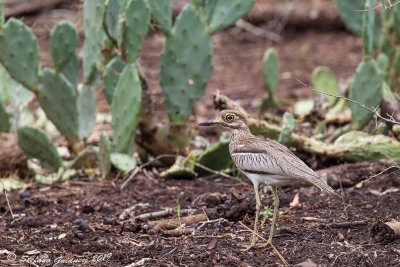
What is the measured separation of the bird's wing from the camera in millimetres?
3760

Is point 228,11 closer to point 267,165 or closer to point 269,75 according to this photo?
point 269,75

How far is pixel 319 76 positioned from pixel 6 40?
385 cm

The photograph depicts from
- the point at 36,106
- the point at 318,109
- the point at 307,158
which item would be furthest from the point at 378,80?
the point at 36,106

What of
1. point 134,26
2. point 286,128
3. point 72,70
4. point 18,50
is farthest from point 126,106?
point 286,128

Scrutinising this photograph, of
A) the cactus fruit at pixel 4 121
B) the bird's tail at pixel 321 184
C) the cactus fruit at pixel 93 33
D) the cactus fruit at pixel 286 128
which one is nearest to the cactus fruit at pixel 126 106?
the cactus fruit at pixel 93 33

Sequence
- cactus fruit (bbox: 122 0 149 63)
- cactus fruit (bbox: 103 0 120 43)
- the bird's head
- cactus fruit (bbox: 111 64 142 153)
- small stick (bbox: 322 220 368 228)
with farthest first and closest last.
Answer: cactus fruit (bbox: 111 64 142 153)
cactus fruit (bbox: 122 0 149 63)
cactus fruit (bbox: 103 0 120 43)
the bird's head
small stick (bbox: 322 220 368 228)

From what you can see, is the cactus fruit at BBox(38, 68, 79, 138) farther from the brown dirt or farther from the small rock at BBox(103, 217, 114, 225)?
the small rock at BBox(103, 217, 114, 225)

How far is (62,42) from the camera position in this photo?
600 cm

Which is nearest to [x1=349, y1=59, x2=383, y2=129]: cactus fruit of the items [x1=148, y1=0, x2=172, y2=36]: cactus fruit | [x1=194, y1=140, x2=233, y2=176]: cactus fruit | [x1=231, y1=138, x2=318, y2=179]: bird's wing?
[x1=194, y1=140, x2=233, y2=176]: cactus fruit

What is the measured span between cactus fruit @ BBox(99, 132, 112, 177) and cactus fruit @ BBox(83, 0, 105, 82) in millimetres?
867

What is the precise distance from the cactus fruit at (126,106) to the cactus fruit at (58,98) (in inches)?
22.8

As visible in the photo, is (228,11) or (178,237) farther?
(228,11)

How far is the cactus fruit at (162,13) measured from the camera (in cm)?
577

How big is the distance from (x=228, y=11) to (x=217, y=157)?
1.48m
